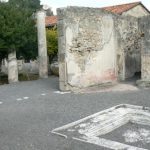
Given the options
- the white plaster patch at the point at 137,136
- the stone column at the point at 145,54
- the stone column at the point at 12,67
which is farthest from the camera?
the stone column at the point at 12,67

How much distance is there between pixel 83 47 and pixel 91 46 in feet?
1.43

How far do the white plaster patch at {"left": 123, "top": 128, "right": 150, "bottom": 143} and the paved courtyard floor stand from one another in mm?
295

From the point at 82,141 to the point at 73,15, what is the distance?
7.15m

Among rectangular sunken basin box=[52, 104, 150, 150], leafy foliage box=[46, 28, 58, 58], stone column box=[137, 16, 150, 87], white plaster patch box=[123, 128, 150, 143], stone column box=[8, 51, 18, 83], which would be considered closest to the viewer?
rectangular sunken basin box=[52, 104, 150, 150]

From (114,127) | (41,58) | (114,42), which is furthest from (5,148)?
(41,58)

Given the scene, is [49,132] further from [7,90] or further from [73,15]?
[7,90]

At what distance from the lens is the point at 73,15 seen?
12586mm

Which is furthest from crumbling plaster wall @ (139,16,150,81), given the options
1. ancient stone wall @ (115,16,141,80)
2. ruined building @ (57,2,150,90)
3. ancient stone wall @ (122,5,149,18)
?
ancient stone wall @ (122,5,149,18)

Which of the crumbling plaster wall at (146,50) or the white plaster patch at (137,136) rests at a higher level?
the crumbling plaster wall at (146,50)

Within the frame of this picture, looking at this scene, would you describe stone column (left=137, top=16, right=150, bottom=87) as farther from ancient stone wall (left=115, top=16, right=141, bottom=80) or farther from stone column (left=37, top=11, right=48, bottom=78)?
stone column (left=37, top=11, right=48, bottom=78)

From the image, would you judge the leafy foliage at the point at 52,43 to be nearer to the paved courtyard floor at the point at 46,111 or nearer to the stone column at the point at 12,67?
the stone column at the point at 12,67

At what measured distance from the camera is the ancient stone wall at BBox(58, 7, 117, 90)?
1256cm

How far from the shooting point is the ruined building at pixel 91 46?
1259 centimetres

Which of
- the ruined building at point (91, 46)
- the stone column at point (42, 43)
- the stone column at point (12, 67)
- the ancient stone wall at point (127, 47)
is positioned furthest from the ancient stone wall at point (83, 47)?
the stone column at point (42, 43)
